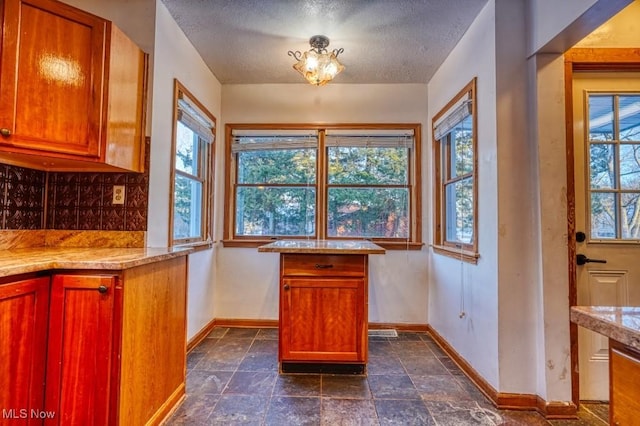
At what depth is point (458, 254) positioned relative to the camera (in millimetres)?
2557

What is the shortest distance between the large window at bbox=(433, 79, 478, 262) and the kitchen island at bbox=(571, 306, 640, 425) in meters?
1.52

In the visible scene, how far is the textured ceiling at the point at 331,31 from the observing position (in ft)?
7.21

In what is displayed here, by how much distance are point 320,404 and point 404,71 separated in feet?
9.51

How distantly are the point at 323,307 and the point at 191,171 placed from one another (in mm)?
1703

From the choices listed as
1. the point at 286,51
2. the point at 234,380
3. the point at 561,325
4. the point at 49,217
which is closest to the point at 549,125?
the point at 561,325

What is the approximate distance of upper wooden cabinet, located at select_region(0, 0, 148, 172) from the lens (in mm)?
1525

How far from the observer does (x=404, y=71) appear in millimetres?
3145

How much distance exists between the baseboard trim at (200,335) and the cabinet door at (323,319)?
0.96 m

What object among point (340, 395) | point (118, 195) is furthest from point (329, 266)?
point (118, 195)

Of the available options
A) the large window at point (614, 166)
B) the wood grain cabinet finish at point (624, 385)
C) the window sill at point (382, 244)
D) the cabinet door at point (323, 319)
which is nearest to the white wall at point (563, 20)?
the large window at point (614, 166)

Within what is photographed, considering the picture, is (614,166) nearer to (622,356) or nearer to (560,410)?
(560,410)

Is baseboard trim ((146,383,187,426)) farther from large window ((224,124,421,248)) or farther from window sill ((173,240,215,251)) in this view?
large window ((224,124,421,248))

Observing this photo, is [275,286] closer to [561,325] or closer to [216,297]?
[216,297]

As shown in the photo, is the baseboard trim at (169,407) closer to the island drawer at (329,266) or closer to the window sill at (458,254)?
the island drawer at (329,266)
